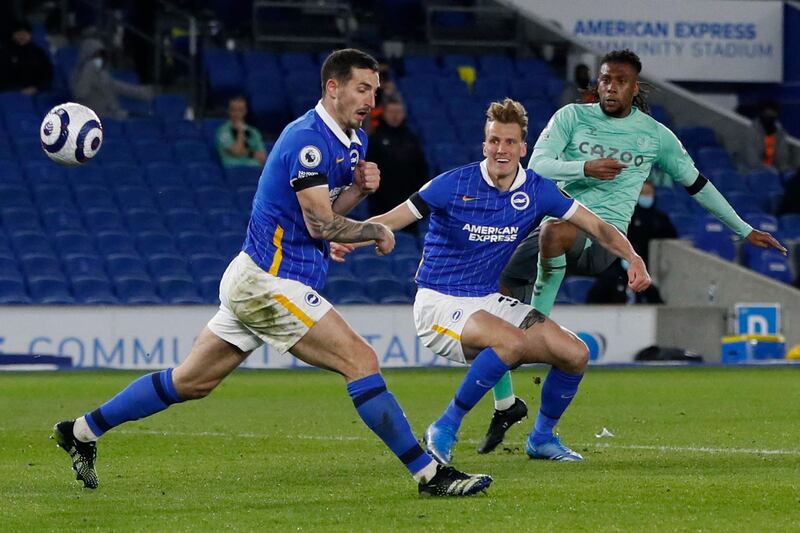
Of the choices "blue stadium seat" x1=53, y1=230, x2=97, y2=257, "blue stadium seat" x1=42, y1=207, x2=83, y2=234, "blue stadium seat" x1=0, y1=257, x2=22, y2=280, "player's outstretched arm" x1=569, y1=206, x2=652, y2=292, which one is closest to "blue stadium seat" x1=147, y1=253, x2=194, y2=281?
"blue stadium seat" x1=53, y1=230, x2=97, y2=257

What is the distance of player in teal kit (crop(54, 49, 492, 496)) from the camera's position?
6.86 meters

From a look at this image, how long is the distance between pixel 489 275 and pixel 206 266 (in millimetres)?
10879

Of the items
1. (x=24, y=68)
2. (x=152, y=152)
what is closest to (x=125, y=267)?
(x=152, y=152)

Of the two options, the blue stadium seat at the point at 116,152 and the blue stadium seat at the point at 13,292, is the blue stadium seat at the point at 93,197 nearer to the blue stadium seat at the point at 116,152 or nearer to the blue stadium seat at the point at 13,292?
the blue stadium seat at the point at 116,152

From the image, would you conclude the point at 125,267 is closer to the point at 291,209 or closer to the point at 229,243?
the point at 229,243

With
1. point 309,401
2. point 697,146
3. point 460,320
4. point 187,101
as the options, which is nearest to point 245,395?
point 309,401

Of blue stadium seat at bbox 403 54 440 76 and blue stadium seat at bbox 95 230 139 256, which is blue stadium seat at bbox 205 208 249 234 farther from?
blue stadium seat at bbox 403 54 440 76

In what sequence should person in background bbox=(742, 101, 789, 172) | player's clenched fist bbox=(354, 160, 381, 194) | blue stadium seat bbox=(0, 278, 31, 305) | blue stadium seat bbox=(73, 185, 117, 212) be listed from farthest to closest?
1. person in background bbox=(742, 101, 789, 172)
2. blue stadium seat bbox=(73, 185, 117, 212)
3. blue stadium seat bbox=(0, 278, 31, 305)
4. player's clenched fist bbox=(354, 160, 381, 194)

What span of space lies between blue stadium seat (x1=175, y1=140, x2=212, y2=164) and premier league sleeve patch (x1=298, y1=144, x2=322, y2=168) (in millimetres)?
14137

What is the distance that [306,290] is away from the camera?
23.0ft

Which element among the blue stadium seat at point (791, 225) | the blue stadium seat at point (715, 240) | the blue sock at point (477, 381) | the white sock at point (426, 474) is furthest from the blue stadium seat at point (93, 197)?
the white sock at point (426, 474)

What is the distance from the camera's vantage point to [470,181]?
8391 mm

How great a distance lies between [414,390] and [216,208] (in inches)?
256

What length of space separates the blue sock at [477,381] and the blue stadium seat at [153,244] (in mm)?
11381
